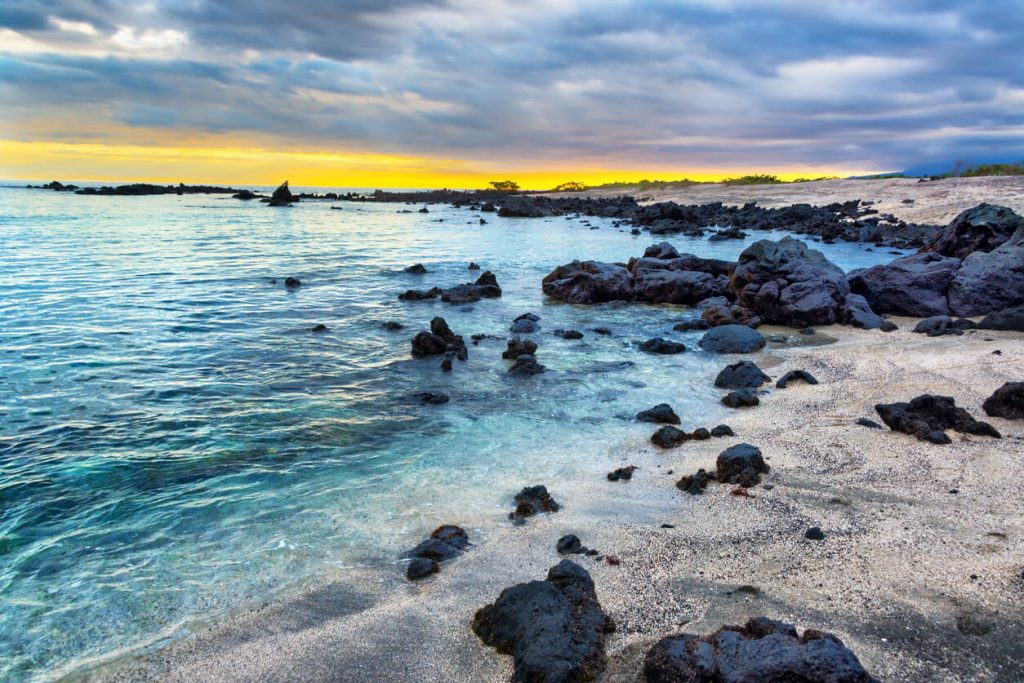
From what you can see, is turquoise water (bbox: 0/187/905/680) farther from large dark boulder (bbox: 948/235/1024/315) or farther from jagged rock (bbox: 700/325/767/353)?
large dark boulder (bbox: 948/235/1024/315)

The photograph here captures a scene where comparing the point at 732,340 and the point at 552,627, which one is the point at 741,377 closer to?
the point at 732,340

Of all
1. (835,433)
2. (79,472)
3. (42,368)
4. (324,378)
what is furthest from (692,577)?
(42,368)

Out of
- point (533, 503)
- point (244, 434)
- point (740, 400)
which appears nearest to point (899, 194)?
point (740, 400)

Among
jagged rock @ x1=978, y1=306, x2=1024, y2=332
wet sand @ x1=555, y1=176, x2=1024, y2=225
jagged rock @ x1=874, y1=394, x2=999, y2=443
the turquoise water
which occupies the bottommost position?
the turquoise water

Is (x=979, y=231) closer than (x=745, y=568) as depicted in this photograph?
No

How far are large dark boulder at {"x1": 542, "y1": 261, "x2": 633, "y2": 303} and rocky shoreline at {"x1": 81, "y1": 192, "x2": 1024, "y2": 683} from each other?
10117 millimetres

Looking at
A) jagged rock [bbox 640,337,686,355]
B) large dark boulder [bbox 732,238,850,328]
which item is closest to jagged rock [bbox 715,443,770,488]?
jagged rock [bbox 640,337,686,355]

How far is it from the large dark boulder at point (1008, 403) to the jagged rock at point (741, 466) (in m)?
3.42

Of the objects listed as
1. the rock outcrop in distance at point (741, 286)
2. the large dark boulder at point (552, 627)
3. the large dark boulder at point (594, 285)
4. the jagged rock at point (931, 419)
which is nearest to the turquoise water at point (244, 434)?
the large dark boulder at point (594, 285)

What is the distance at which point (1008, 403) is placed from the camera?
7.44 m

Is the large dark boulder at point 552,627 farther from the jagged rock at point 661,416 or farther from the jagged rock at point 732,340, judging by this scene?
the jagged rock at point 732,340

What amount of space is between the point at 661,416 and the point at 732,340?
204 inches

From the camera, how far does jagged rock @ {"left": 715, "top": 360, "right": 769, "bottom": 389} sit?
10132mm

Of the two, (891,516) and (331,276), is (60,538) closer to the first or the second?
(891,516)
